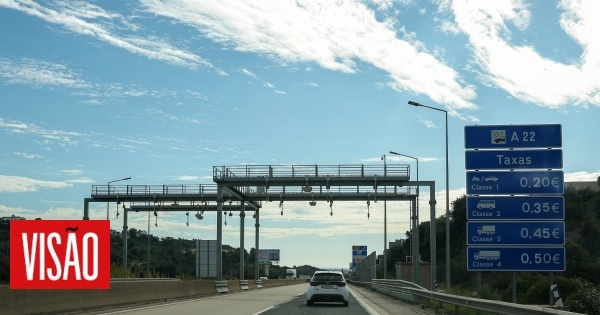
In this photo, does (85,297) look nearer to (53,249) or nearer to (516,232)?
(53,249)

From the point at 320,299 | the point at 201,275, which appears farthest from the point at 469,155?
the point at 201,275

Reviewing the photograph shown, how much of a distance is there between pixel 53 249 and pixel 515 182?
1376 cm

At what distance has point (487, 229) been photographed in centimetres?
2352

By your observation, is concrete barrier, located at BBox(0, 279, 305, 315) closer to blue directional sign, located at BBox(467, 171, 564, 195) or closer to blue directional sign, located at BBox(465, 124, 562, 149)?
blue directional sign, located at BBox(467, 171, 564, 195)

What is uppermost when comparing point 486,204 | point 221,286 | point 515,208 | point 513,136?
point 513,136

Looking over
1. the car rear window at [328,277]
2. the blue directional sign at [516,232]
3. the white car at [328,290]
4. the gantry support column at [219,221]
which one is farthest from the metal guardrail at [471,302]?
the gantry support column at [219,221]

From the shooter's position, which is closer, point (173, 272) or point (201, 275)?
point (201, 275)

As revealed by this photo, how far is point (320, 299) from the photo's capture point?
29062mm

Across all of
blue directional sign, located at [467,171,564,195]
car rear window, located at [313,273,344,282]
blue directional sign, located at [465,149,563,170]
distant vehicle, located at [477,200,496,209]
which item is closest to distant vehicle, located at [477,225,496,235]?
distant vehicle, located at [477,200,496,209]

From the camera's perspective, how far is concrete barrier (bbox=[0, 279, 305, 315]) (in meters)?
16.6

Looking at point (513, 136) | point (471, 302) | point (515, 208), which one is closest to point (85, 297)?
point (471, 302)

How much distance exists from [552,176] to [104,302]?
1352 centimetres

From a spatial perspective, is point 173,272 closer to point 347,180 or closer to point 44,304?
point 347,180

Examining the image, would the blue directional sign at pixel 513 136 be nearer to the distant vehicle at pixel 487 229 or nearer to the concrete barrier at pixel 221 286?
the distant vehicle at pixel 487 229
